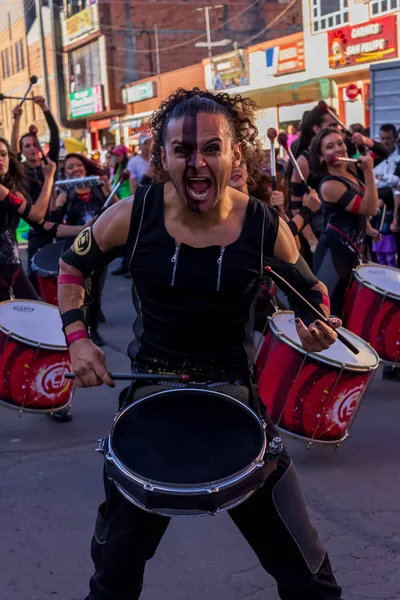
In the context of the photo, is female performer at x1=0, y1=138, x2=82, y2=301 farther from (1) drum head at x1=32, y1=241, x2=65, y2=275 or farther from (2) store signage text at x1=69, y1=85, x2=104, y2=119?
(2) store signage text at x1=69, y1=85, x2=104, y2=119

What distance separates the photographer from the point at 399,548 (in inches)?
144

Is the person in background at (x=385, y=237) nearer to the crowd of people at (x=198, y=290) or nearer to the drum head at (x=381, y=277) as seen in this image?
the drum head at (x=381, y=277)

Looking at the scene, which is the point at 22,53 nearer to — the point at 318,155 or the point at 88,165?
the point at 88,165

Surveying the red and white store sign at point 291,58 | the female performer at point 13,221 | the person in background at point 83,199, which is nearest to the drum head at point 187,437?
the female performer at point 13,221

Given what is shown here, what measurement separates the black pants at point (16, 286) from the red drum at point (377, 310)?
2106 millimetres

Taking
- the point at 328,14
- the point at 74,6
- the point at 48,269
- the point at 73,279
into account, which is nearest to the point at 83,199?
the point at 48,269

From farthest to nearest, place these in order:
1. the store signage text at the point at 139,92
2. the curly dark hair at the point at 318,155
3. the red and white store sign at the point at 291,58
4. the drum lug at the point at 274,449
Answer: the store signage text at the point at 139,92, the red and white store sign at the point at 291,58, the curly dark hair at the point at 318,155, the drum lug at the point at 274,449

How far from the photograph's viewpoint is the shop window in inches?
853

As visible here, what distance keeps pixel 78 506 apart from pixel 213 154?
90.3 inches

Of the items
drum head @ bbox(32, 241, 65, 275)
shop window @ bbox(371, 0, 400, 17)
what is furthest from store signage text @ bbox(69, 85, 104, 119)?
drum head @ bbox(32, 241, 65, 275)

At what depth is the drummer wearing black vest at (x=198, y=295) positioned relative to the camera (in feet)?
8.02

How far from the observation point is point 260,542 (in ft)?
8.13

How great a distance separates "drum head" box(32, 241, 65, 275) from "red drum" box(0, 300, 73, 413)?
240 cm

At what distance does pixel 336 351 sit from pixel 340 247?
6.01 feet
